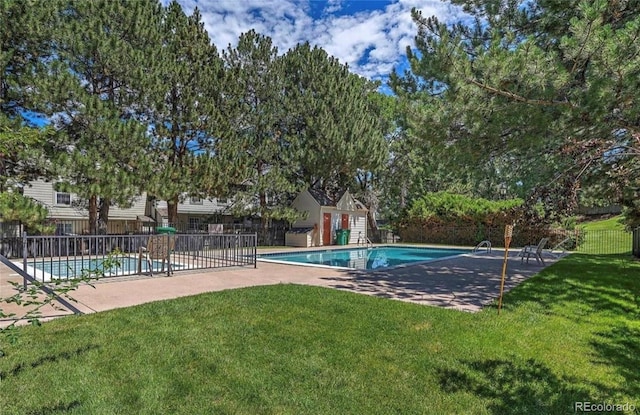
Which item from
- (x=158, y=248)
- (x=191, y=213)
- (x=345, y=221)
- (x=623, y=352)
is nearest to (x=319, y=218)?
(x=345, y=221)

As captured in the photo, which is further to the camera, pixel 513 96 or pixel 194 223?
pixel 194 223

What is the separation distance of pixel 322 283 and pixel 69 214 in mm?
21170

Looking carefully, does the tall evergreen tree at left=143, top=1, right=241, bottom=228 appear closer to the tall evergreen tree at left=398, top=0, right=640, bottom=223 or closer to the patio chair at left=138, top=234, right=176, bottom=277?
the patio chair at left=138, top=234, right=176, bottom=277

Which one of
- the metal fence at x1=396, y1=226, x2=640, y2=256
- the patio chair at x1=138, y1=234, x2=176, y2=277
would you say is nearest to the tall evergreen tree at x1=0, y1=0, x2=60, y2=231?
the patio chair at x1=138, y1=234, x2=176, y2=277

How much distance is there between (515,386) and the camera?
3.41 metres

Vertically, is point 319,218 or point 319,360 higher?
point 319,218

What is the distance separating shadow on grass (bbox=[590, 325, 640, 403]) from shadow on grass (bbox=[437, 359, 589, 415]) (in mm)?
583

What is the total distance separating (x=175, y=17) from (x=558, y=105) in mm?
16843

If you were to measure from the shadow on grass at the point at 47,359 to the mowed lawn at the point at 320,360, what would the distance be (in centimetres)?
2

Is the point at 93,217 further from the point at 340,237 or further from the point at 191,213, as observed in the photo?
the point at 340,237

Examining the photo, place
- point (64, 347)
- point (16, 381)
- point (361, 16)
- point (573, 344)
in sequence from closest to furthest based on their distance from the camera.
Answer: point (16, 381) → point (64, 347) → point (573, 344) → point (361, 16)

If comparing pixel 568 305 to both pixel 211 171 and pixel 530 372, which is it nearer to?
pixel 530 372

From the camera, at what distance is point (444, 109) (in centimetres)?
724

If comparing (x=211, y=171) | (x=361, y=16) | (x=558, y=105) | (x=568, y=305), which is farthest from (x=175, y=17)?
(x=568, y=305)
